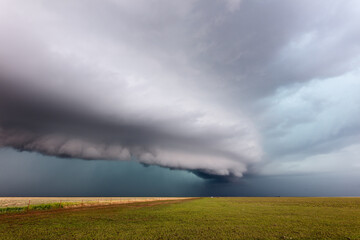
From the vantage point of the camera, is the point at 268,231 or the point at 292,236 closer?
the point at 292,236

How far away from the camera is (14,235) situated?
739 inches

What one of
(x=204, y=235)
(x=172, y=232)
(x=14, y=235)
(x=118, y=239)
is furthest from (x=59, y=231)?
(x=204, y=235)

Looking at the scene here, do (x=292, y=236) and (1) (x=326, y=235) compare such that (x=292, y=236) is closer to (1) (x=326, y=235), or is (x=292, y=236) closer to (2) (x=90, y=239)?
(1) (x=326, y=235)

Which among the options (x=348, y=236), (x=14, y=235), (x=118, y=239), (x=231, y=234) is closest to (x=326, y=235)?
(x=348, y=236)

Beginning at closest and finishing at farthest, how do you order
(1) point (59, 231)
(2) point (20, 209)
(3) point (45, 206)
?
(1) point (59, 231), (2) point (20, 209), (3) point (45, 206)

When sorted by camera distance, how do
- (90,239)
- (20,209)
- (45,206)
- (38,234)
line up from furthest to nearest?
1. (45,206)
2. (20,209)
3. (38,234)
4. (90,239)

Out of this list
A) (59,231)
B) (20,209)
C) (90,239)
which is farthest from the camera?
(20,209)

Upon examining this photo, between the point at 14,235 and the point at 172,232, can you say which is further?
the point at 172,232

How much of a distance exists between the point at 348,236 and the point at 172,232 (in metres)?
18.1

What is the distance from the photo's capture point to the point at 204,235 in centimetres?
1961

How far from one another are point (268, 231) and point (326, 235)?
5.53 metres

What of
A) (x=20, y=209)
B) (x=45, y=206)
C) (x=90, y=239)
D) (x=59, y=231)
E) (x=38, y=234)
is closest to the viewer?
(x=90, y=239)

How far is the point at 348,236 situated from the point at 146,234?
20.7m

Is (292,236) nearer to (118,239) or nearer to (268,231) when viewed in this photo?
(268,231)
